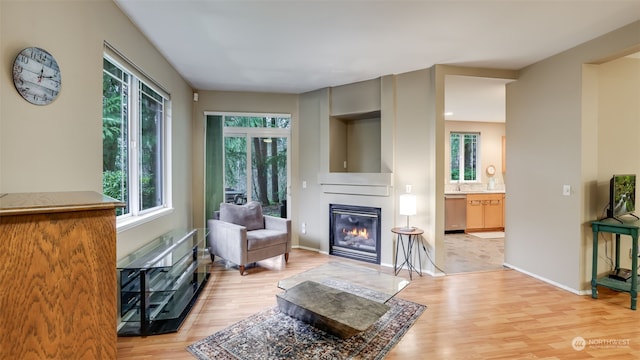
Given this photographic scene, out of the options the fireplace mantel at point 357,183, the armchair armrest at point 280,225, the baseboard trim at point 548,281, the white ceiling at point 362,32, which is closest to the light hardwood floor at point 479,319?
the baseboard trim at point 548,281

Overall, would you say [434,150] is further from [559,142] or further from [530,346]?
[530,346]

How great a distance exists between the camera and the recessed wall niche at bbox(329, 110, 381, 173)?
4.53 m

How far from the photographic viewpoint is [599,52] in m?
2.82

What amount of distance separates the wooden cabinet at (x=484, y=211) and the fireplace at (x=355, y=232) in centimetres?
310

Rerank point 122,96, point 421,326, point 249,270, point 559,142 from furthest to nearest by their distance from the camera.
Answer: point 249,270 < point 559,142 < point 122,96 < point 421,326

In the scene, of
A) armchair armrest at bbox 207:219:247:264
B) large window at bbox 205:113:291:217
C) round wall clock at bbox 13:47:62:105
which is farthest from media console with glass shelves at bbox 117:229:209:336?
large window at bbox 205:113:291:217

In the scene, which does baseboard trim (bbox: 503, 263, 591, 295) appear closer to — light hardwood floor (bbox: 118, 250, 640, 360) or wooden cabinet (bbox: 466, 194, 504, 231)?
light hardwood floor (bbox: 118, 250, 640, 360)

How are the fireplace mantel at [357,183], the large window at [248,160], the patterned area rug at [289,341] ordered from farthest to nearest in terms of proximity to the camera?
the large window at [248,160]
the fireplace mantel at [357,183]
the patterned area rug at [289,341]

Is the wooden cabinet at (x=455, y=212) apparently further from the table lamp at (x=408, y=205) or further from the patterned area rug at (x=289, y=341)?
the patterned area rug at (x=289, y=341)

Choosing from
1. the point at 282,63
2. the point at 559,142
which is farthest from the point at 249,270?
the point at 559,142

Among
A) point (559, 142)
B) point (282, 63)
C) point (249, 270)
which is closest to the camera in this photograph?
point (559, 142)

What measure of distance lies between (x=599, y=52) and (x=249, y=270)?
15.0 ft

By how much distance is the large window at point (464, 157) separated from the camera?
6727 millimetres

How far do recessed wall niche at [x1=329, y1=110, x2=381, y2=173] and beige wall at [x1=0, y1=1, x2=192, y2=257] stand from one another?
2.86m
